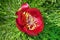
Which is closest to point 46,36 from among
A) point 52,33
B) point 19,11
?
point 52,33

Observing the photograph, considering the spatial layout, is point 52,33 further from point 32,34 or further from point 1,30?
point 1,30
